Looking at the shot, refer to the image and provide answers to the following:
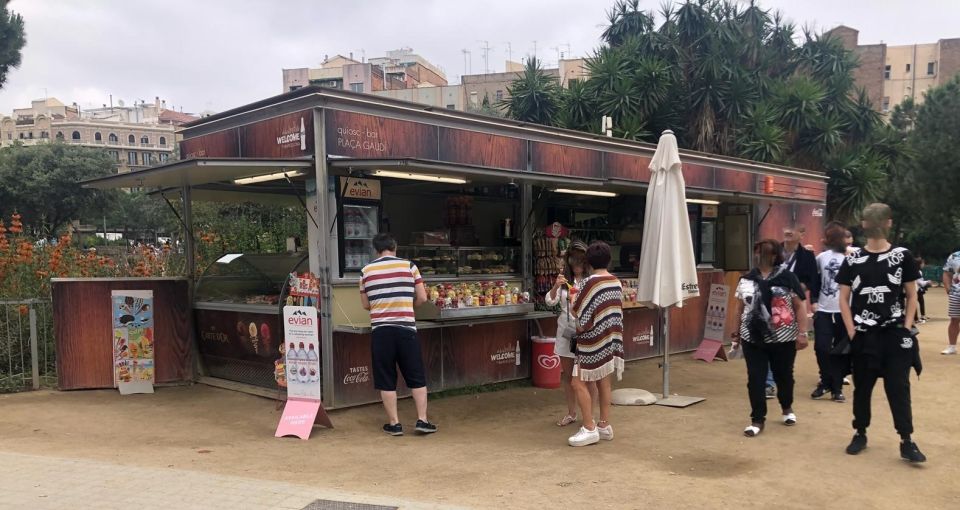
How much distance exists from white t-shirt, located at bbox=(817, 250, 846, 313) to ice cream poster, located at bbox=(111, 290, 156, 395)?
689 cm

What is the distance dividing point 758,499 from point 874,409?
294 cm

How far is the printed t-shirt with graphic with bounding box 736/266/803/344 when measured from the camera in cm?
505

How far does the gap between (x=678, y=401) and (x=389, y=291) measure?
3127mm

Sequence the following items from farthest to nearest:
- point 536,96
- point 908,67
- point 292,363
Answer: point 908,67
point 536,96
point 292,363

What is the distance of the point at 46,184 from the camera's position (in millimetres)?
35875

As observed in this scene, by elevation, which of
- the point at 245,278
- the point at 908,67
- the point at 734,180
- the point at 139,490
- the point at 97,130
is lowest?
the point at 139,490

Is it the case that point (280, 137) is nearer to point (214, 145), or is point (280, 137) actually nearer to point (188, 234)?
point (214, 145)

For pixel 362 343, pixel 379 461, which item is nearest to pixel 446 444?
pixel 379 461

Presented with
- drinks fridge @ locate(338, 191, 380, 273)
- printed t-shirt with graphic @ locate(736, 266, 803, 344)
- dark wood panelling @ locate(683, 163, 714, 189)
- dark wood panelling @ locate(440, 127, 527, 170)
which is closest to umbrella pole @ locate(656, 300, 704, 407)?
printed t-shirt with graphic @ locate(736, 266, 803, 344)

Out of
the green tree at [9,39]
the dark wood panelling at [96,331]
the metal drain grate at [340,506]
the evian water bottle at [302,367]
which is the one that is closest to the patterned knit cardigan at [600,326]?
the metal drain grate at [340,506]

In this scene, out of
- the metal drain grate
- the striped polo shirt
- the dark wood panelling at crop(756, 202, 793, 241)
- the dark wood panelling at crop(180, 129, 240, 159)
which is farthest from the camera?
the dark wood panelling at crop(756, 202, 793, 241)

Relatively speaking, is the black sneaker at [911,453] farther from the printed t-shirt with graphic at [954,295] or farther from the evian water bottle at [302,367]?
the printed t-shirt with graphic at [954,295]

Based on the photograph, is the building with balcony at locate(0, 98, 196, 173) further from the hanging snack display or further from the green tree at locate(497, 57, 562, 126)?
the hanging snack display

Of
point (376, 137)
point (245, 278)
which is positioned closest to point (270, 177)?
point (376, 137)
